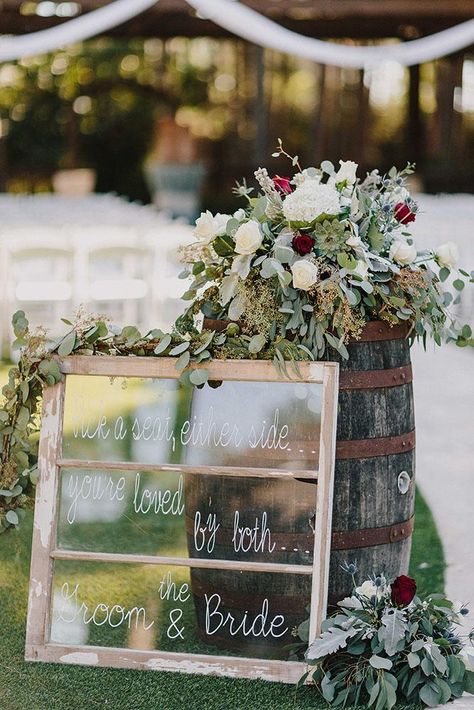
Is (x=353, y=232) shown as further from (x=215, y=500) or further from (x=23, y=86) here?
(x=23, y=86)

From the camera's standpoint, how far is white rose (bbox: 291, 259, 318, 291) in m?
2.86

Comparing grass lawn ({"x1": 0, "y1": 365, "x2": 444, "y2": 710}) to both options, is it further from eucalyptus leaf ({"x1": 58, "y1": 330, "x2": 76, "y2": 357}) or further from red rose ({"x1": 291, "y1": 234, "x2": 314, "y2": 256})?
red rose ({"x1": 291, "y1": 234, "x2": 314, "y2": 256})

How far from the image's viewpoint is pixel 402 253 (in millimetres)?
3037

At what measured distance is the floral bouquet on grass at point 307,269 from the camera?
9.60 ft

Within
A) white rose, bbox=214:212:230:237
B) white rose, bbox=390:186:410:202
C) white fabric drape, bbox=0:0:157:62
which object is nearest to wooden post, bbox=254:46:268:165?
white fabric drape, bbox=0:0:157:62

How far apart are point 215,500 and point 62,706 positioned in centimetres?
68

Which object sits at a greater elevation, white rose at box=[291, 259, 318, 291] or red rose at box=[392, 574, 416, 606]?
white rose at box=[291, 259, 318, 291]

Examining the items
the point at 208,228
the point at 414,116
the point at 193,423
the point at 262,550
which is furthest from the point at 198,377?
the point at 414,116

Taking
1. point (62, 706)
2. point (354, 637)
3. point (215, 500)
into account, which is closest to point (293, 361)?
point (215, 500)

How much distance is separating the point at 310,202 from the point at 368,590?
105cm

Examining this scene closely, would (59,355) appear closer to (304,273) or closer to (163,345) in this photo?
(163,345)

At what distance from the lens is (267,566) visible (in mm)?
3000

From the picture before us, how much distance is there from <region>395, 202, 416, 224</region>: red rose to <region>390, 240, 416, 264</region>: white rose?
123 millimetres

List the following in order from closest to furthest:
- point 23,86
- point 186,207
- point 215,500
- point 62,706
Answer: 1. point 62,706
2. point 215,500
3. point 186,207
4. point 23,86
